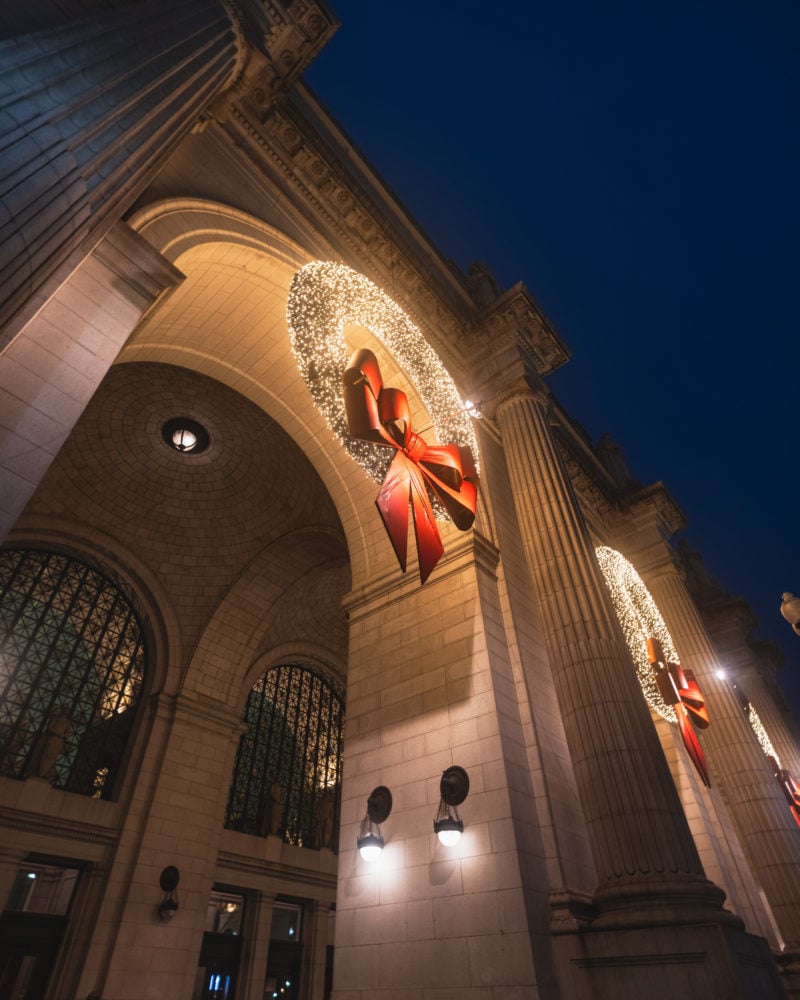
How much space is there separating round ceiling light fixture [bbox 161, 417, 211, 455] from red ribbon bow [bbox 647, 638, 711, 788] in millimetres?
11390

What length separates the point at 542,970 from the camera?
538cm

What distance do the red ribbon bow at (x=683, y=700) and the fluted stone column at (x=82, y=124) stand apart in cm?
1171

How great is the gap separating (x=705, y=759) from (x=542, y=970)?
915 cm

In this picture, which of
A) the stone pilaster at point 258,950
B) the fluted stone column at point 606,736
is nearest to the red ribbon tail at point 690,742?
the fluted stone column at point 606,736

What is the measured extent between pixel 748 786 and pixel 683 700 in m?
2.44

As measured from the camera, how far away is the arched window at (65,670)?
11.7 meters

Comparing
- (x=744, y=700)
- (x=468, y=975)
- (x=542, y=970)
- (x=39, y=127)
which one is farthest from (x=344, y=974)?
(x=744, y=700)

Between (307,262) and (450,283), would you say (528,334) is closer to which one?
(450,283)

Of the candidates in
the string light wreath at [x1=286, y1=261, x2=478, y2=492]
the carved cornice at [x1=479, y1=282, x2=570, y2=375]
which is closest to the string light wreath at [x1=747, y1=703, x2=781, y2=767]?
the carved cornice at [x1=479, y1=282, x2=570, y2=375]

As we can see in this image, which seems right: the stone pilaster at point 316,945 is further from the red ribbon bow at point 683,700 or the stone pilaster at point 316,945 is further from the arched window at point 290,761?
the red ribbon bow at point 683,700

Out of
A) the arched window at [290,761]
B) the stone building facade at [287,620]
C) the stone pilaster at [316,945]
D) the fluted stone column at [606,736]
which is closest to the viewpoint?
the stone building facade at [287,620]

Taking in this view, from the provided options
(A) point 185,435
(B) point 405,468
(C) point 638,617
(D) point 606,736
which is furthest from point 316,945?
(B) point 405,468

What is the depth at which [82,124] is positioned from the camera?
14.2 ft

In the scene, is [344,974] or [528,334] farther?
[528,334]
